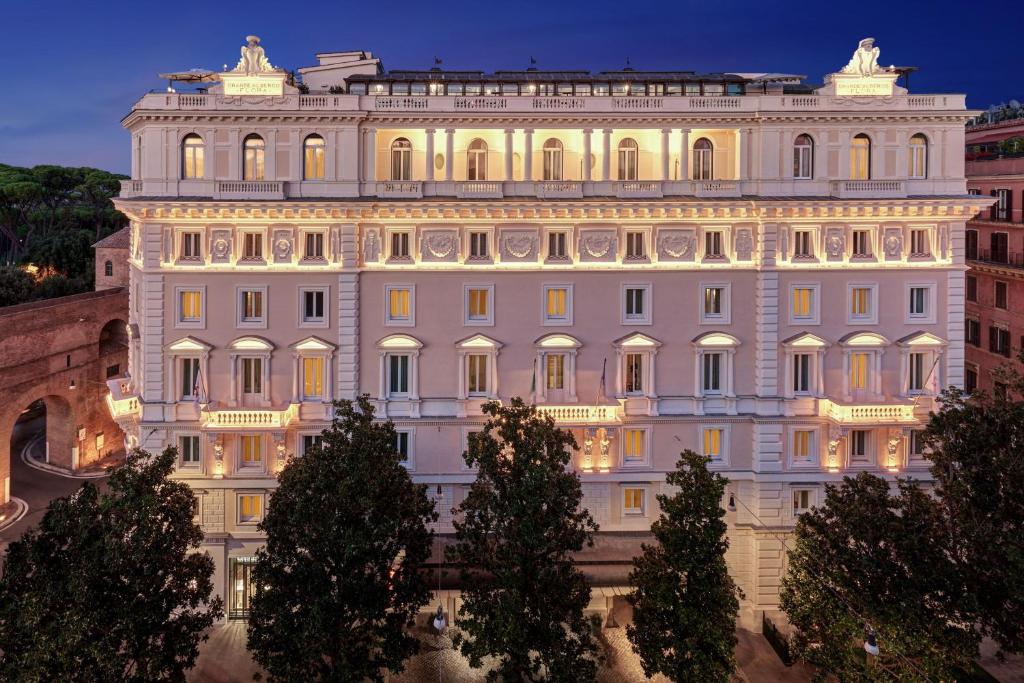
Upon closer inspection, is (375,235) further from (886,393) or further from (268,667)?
(886,393)

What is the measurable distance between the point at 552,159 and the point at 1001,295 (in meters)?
36.0

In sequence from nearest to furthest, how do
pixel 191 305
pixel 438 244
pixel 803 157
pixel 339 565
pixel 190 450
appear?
1. pixel 339 565
2. pixel 190 450
3. pixel 191 305
4. pixel 438 244
5. pixel 803 157

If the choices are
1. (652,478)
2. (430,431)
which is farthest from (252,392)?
(652,478)

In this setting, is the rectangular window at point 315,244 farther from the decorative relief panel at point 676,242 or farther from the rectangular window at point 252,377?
the decorative relief panel at point 676,242

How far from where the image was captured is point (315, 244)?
39.9 metres

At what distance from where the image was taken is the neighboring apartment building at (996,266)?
53531 mm

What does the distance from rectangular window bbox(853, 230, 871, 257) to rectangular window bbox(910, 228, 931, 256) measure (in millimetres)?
2319

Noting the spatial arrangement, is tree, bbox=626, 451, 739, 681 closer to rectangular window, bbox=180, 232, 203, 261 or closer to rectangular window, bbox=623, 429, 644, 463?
rectangular window, bbox=623, 429, 644, 463

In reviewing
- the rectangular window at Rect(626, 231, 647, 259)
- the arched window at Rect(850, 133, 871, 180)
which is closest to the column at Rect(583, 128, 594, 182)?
the rectangular window at Rect(626, 231, 647, 259)

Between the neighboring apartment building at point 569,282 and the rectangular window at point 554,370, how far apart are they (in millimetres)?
117

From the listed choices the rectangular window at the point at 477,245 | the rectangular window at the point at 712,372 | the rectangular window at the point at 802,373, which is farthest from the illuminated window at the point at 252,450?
the rectangular window at the point at 802,373

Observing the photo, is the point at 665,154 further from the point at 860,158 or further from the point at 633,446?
the point at 633,446

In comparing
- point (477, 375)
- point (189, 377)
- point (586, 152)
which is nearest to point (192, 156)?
point (189, 377)

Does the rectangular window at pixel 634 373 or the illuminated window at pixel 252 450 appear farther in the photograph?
the rectangular window at pixel 634 373
